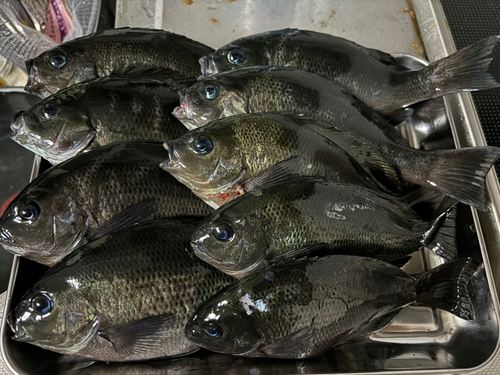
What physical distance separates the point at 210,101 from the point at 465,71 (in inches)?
36.8

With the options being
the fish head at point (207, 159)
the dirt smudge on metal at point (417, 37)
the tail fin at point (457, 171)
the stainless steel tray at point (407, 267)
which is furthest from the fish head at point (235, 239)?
the dirt smudge on metal at point (417, 37)

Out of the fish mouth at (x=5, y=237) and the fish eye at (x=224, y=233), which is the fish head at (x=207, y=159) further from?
the fish mouth at (x=5, y=237)

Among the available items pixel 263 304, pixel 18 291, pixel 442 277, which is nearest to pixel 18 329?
pixel 18 291

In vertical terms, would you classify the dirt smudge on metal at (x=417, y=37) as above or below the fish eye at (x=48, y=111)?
above

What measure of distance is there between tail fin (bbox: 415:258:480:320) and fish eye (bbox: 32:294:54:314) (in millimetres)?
971

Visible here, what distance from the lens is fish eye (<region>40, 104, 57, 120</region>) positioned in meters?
1.16

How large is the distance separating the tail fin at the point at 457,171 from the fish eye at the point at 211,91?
26.0 inches

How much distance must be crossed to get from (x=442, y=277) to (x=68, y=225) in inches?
41.5

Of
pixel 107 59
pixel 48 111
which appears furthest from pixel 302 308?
pixel 107 59

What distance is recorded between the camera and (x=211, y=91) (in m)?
1.22

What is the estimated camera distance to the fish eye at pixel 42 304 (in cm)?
94

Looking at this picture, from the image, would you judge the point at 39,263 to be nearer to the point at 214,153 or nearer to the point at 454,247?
the point at 214,153

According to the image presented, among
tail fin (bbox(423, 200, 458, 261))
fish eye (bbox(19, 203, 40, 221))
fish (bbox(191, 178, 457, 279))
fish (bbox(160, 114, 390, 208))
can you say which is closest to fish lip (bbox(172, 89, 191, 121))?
fish (bbox(160, 114, 390, 208))

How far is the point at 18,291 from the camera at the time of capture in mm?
1107
